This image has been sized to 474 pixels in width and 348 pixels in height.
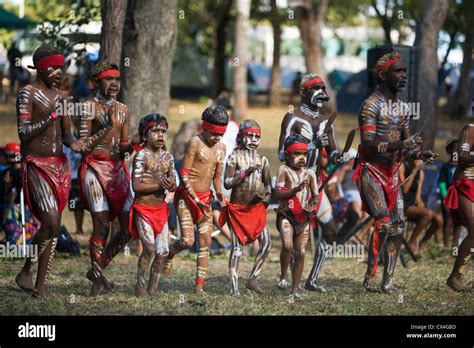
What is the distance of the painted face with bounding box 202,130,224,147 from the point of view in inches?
385

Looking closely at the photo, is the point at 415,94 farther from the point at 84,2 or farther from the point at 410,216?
the point at 84,2

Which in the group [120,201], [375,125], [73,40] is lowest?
[120,201]

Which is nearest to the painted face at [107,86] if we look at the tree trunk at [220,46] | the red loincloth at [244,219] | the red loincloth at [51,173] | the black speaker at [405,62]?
the red loincloth at [51,173]

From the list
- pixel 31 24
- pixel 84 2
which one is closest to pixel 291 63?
pixel 31 24

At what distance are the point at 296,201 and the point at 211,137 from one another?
107 centimetres

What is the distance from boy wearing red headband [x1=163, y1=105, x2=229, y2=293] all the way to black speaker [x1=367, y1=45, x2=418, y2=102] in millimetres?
3157

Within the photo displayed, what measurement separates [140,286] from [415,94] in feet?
17.6

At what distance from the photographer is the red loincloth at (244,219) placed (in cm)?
993

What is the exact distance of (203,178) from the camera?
32.2 feet

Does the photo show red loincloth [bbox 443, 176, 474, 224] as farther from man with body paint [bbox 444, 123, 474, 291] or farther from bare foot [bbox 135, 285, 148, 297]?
bare foot [bbox 135, 285, 148, 297]

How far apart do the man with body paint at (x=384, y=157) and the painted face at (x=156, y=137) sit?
6.85 feet

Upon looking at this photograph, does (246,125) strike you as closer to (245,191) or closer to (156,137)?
(245,191)

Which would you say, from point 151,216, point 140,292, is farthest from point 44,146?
point 140,292
